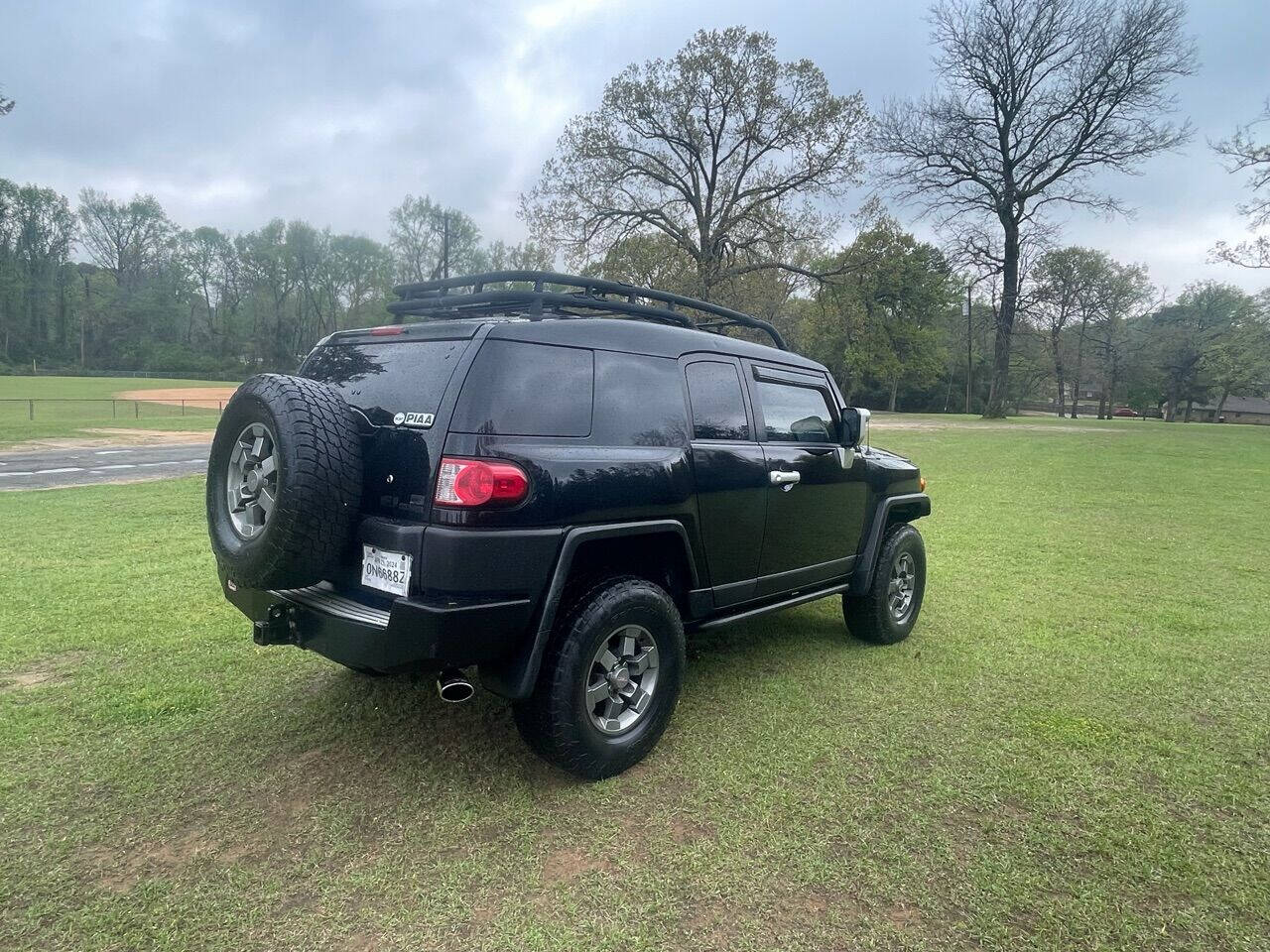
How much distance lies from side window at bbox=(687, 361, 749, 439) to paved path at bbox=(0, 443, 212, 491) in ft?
37.7

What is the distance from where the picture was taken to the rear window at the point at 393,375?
286 cm

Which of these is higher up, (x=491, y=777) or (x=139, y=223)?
(x=139, y=223)

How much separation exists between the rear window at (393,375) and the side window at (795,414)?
1.79m

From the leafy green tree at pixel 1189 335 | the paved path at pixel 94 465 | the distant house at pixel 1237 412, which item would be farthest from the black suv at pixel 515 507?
the distant house at pixel 1237 412

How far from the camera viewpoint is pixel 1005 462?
56.6 ft

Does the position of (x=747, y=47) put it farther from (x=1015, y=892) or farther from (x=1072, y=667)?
(x=1015, y=892)

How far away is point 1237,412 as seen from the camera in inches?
3228

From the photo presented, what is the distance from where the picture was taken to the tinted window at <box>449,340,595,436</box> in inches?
108

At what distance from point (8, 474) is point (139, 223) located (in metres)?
76.7

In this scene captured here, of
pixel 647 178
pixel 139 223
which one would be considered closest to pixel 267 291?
pixel 139 223

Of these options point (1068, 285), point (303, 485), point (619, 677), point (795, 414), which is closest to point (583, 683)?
point (619, 677)

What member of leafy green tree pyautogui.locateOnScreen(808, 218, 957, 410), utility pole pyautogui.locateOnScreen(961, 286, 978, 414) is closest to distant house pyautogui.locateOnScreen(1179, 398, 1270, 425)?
utility pole pyautogui.locateOnScreen(961, 286, 978, 414)

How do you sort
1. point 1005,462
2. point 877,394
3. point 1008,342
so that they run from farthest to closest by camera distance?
point 877,394 < point 1008,342 < point 1005,462

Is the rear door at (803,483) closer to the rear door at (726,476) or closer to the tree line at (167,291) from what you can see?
the rear door at (726,476)
